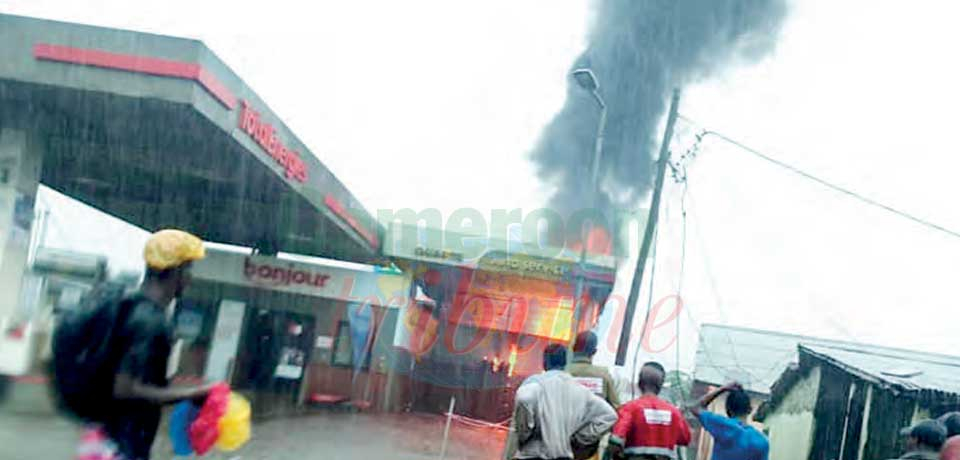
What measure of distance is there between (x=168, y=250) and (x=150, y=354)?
32 centimetres

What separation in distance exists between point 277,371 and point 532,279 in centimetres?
610

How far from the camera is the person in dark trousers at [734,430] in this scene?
15.6ft

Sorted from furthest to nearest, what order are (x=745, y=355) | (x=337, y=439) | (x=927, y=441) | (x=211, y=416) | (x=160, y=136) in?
1. (x=745, y=355)
2. (x=337, y=439)
3. (x=160, y=136)
4. (x=927, y=441)
5. (x=211, y=416)

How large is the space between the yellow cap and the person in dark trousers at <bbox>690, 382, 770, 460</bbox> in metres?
3.31

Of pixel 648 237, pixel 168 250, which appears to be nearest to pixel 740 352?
pixel 648 237

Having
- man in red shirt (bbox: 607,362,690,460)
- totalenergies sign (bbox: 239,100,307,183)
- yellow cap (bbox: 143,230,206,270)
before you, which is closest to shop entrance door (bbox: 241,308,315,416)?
totalenergies sign (bbox: 239,100,307,183)

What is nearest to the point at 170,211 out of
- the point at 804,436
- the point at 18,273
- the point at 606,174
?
the point at 18,273

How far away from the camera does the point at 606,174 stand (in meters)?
18.8

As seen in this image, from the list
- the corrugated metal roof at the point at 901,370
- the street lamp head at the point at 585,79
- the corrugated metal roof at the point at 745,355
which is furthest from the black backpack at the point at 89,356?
the corrugated metal roof at the point at 745,355

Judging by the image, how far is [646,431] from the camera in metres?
4.72

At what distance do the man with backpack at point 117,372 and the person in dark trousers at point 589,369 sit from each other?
293cm

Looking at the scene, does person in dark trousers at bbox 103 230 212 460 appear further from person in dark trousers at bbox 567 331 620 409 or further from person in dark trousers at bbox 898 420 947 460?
person in dark trousers at bbox 898 420 947 460

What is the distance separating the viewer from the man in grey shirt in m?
4.38

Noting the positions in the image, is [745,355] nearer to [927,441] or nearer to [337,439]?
[337,439]
